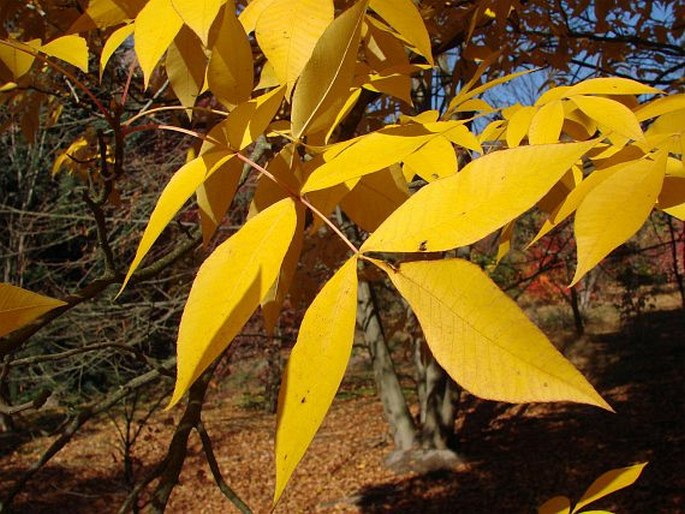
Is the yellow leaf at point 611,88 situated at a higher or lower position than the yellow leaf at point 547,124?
higher

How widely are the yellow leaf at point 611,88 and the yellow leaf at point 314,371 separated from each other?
1.17 feet

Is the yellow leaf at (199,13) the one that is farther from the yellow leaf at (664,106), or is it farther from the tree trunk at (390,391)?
the tree trunk at (390,391)

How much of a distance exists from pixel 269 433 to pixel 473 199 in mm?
7768

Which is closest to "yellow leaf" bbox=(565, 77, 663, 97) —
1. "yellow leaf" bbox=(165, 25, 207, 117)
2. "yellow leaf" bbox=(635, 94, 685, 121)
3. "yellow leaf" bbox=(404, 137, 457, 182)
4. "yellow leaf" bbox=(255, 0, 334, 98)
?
"yellow leaf" bbox=(635, 94, 685, 121)

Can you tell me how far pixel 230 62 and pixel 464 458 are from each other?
19.0 ft

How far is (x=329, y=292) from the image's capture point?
0.39 metres

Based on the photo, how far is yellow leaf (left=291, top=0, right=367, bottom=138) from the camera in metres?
0.43

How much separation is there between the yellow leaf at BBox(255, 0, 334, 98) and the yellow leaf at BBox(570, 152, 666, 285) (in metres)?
0.24

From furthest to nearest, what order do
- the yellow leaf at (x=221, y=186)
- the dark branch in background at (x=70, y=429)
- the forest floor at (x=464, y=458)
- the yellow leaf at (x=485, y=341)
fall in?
the forest floor at (x=464, y=458)
the dark branch in background at (x=70, y=429)
the yellow leaf at (x=221, y=186)
the yellow leaf at (x=485, y=341)

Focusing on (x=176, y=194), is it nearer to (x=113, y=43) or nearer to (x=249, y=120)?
(x=249, y=120)

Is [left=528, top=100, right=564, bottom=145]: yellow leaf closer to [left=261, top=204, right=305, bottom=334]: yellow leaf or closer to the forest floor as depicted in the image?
[left=261, top=204, right=305, bottom=334]: yellow leaf

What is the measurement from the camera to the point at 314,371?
1.21 feet

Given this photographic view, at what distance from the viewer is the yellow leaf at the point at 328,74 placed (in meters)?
0.43

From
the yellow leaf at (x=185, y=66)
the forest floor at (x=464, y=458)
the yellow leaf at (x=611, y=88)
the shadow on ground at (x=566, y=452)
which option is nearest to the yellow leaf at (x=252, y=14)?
the yellow leaf at (x=185, y=66)
